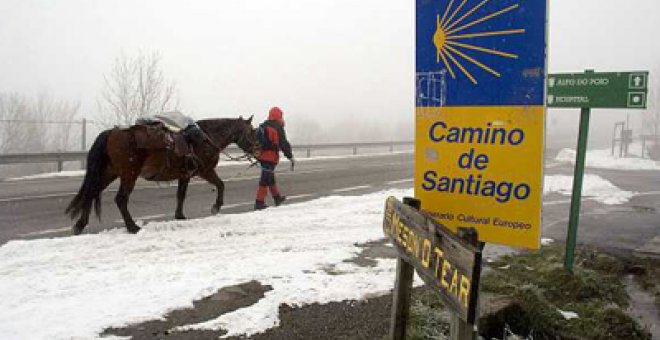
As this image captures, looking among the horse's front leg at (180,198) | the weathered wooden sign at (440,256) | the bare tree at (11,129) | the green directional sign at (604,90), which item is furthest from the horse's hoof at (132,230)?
the bare tree at (11,129)

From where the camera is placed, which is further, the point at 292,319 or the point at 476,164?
the point at 292,319

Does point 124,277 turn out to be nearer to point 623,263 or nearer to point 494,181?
point 494,181

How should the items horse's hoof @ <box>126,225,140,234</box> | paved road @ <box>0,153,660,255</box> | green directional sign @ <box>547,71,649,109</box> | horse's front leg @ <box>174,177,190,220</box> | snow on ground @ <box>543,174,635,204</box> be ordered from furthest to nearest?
snow on ground @ <box>543,174,635,204</box> < horse's front leg @ <box>174,177,190,220</box> < paved road @ <box>0,153,660,255</box> < horse's hoof @ <box>126,225,140,234</box> < green directional sign @ <box>547,71,649,109</box>

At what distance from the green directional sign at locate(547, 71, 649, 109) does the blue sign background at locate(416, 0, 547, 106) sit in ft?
11.6

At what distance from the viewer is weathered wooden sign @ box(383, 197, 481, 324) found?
2459mm

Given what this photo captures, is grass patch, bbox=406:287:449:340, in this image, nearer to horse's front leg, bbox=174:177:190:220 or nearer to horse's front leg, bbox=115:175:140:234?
horse's front leg, bbox=115:175:140:234

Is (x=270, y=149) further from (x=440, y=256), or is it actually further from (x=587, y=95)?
(x=440, y=256)

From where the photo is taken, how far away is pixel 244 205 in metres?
10.8

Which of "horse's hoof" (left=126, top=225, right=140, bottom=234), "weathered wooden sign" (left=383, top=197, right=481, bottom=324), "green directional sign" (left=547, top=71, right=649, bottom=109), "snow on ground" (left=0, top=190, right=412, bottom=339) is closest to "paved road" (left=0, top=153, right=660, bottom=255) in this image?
"horse's hoof" (left=126, top=225, right=140, bottom=234)

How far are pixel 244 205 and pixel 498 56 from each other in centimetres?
836

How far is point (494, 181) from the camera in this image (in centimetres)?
303

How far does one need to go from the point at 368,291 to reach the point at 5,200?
333 inches

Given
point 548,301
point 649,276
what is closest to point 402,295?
point 548,301

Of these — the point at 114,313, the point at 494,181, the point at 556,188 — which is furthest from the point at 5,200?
the point at 556,188
